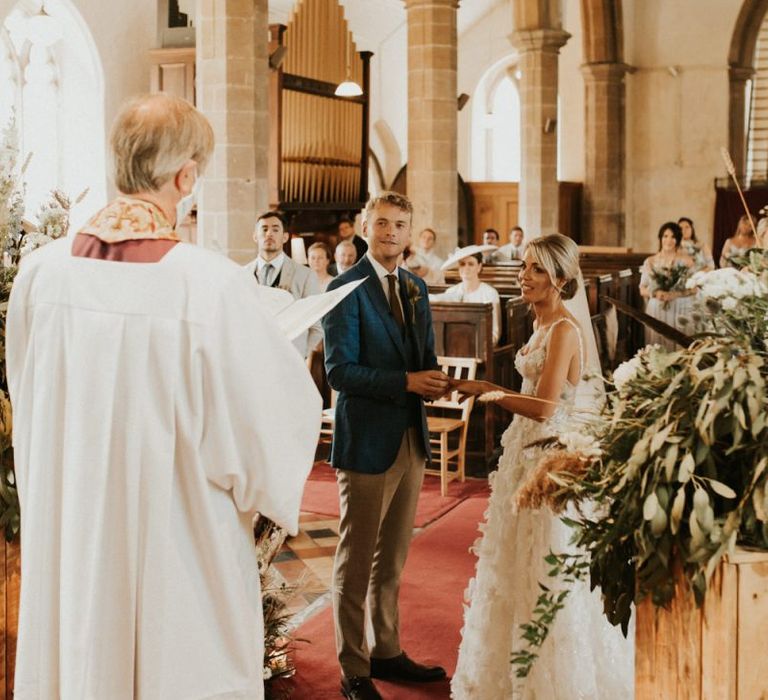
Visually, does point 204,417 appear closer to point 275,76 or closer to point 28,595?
point 28,595

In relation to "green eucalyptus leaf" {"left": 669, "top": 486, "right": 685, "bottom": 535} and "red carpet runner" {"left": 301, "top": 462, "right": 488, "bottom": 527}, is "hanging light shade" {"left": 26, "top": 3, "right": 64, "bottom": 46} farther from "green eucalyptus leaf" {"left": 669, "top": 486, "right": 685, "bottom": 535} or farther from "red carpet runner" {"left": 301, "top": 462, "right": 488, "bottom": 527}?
"green eucalyptus leaf" {"left": 669, "top": 486, "right": 685, "bottom": 535}

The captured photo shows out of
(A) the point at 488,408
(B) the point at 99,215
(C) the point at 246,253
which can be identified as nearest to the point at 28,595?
(B) the point at 99,215

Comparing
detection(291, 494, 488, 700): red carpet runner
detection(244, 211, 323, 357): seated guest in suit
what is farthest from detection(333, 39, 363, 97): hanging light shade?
detection(291, 494, 488, 700): red carpet runner

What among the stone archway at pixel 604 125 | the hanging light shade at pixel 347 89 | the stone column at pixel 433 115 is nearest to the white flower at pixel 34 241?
the stone column at pixel 433 115

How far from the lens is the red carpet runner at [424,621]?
3.95m

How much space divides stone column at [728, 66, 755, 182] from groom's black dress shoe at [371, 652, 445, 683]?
18.5 meters

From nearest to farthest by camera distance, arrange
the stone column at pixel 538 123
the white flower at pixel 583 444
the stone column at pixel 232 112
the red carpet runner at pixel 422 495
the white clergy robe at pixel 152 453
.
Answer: the white clergy robe at pixel 152 453 < the white flower at pixel 583 444 < the red carpet runner at pixel 422 495 < the stone column at pixel 232 112 < the stone column at pixel 538 123

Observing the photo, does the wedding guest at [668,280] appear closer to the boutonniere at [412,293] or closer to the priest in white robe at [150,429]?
the boutonniere at [412,293]

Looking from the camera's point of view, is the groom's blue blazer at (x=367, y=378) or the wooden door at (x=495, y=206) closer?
the groom's blue blazer at (x=367, y=378)

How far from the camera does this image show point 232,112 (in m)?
9.27

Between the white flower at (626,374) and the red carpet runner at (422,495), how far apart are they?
154 inches

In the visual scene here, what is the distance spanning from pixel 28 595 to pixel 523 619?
1638 mm

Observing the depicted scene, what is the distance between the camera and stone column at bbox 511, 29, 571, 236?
16.0 meters

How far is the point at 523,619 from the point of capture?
3455mm
